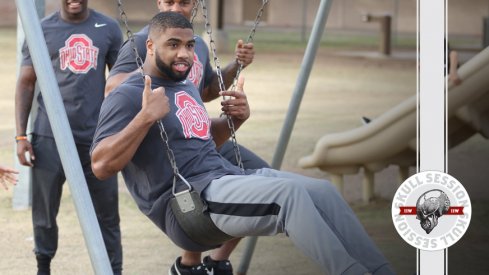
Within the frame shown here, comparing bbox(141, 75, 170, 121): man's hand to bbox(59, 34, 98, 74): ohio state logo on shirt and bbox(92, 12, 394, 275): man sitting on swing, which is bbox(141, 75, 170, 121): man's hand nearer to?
bbox(92, 12, 394, 275): man sitting on swing

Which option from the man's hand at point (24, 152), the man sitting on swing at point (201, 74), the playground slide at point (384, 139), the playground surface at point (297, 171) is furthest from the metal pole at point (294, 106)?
the playground slide at point (384, 139)

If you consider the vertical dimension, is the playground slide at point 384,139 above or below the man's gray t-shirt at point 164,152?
below

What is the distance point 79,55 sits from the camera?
18.6 ft

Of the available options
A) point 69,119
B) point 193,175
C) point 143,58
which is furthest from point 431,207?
point 69,119

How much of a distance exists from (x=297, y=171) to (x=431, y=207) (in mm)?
6022

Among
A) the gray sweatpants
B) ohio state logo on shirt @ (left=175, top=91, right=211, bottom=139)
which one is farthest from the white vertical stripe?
ohio state logo on shirt @ (left=175, top=91, right=211, bottom=139)

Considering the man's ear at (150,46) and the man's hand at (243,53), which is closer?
the man's ear at (150,46)

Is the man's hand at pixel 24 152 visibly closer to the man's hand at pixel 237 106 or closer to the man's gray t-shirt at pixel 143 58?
the man's gray t-shirt at pixel 143 58

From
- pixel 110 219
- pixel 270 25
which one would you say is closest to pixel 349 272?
pixel 110 219

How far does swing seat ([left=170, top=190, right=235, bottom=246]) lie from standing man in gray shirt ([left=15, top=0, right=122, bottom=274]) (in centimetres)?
156

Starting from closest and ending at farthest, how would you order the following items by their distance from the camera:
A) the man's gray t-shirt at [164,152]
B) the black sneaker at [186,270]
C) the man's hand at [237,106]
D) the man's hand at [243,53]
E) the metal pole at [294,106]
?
the man's gray t-shirt at [164,152], the man's hand at [237,106], the man's hand at [243,53], the black sneaker at [186,270], the metal pole at [294,106]

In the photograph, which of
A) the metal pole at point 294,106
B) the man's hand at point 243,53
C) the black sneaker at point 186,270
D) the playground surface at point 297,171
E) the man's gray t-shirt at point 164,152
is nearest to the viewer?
the man's gray t-shirt at point 164,152

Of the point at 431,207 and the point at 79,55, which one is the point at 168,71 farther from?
the point at 79,55

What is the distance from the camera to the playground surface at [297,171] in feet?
21.8
